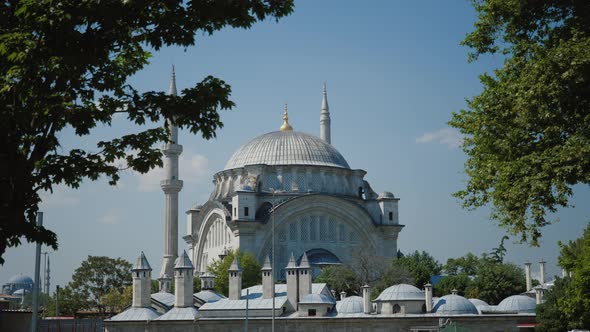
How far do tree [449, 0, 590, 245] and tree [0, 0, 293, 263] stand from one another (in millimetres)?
8183

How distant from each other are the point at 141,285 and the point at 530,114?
33.8 meters

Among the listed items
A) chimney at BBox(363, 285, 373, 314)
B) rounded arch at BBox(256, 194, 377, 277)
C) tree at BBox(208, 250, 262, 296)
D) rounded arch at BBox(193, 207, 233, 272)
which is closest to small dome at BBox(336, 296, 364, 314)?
chimney at BBox(363, 285, 373, 314)

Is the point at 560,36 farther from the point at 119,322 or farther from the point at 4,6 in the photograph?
the point at 119,322

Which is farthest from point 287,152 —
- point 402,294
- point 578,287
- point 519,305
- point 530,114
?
point 530,114

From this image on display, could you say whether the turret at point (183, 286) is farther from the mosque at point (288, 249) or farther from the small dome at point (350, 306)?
the small dome at point (350, 306)

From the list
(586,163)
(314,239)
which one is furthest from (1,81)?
(314,239)

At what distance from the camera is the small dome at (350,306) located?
45.2 m

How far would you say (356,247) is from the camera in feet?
233

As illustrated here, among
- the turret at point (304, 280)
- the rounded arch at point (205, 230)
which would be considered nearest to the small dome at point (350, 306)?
the turret at point (304, 280)

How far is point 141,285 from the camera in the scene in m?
48.2

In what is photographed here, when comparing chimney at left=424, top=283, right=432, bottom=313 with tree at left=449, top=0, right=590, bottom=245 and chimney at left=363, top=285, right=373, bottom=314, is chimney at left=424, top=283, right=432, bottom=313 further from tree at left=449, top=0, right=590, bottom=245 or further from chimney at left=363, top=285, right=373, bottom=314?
tree at left=449, top=0, right=590, bottom=245

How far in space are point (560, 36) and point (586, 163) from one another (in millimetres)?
3213

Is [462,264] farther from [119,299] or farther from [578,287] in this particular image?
[578,287]

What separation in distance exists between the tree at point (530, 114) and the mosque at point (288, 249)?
2342 cm
